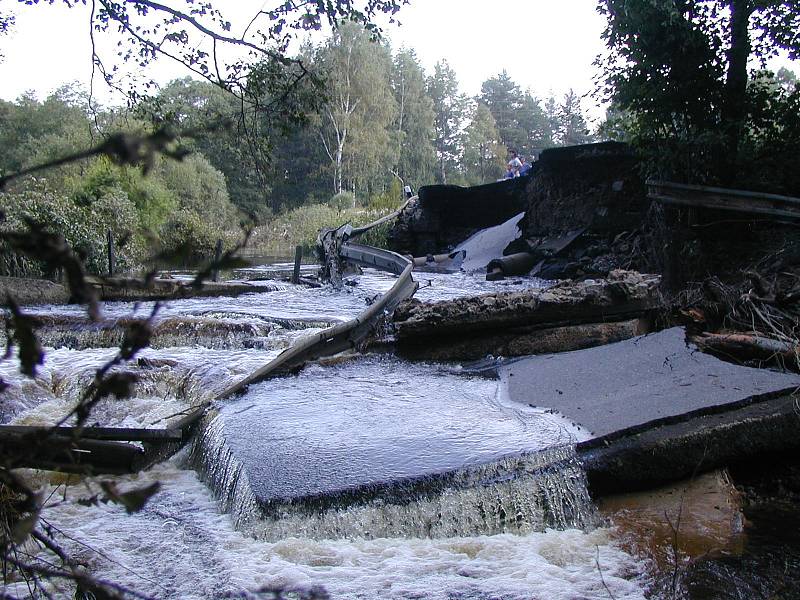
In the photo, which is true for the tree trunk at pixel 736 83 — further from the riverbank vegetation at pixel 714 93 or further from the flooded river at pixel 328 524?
the flooded river at pixel 328 524

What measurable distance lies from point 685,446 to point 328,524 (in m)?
2.11

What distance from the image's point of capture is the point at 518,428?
4531 millimetres

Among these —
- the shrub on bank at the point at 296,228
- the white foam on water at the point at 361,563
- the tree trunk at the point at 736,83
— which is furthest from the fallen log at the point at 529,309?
the shrub on bank at the point at 296,228

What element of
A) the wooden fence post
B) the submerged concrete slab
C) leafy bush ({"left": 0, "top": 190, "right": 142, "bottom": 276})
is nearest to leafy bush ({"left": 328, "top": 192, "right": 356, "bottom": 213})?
leafy bush ({"left": 0, "top": 190, "right": 142, "bottom": 276})

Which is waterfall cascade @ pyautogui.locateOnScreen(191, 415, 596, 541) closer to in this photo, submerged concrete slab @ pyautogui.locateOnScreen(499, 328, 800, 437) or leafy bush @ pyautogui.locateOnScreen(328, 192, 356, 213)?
submerged concrete slab @ pyautogui.locateOnScreen(499, 328, 800, 437)

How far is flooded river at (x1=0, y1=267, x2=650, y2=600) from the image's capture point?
3266 millimetres

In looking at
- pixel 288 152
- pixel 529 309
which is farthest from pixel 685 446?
pixel 288 152

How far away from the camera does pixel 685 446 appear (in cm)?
408

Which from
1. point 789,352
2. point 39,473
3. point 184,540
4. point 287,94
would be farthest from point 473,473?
point 287,94

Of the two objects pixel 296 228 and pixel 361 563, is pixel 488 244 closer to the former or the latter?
pixel 361 563

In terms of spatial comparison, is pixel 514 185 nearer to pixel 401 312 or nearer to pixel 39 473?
pixel 401 312

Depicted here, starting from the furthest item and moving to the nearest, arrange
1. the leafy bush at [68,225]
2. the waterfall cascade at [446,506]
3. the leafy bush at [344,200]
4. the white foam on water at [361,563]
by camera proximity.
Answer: the leafy bush at [344,200] < the leafy bush at [68,225] < the waterfall cascade at [446,506] < the white foam on water at [361,563]

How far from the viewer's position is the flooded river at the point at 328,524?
129 inches

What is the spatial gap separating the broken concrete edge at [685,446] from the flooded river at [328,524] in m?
0.21
